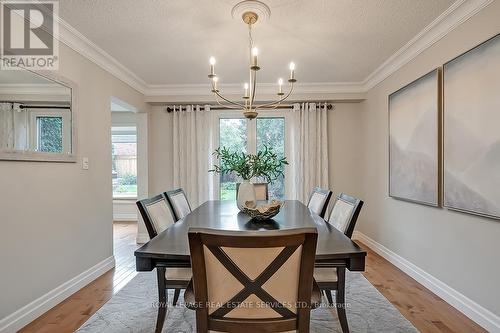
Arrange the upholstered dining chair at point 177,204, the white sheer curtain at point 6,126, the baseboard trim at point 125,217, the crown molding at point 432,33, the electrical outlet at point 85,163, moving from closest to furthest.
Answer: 1. the white sheer curtain at point 6,126
2. the crown molding at point 432,33
3. the upholstered dining chair at point 177,204
4. the electrical outlet at point 85,163
5. the baseboard trim at point 125,217

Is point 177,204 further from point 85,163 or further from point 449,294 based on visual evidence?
point 449,294

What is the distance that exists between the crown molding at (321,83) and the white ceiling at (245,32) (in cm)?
8

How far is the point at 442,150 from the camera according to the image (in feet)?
8.07

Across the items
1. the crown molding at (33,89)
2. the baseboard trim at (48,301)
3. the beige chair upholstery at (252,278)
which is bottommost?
the baseboard trim at (48,301)

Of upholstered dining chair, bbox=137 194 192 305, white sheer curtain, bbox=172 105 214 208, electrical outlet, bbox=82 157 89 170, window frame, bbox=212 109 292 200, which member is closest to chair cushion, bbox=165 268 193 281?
upholstered dining chair, bbox=137 194 192 305

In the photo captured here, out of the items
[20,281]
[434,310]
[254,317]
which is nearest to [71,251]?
[20,281]

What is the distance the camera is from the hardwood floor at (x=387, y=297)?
207 centimetres

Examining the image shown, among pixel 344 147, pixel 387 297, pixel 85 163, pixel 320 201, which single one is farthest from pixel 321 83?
pixel 85 163

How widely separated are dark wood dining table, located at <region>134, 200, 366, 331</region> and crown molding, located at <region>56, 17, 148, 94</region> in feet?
6.63

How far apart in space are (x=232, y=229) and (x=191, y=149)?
111 inches

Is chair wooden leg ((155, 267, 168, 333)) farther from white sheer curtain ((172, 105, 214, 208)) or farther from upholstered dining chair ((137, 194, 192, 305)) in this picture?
white sheer curtain ((172, 105, 214, 208))

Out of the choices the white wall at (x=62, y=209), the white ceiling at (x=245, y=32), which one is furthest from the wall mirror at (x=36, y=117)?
the white ceiling at (x=245, y=32)

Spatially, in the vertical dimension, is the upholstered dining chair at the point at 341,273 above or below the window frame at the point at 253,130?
below

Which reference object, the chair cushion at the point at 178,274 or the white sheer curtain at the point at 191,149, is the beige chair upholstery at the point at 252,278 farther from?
the white sheer curtain at the point at 191,149
